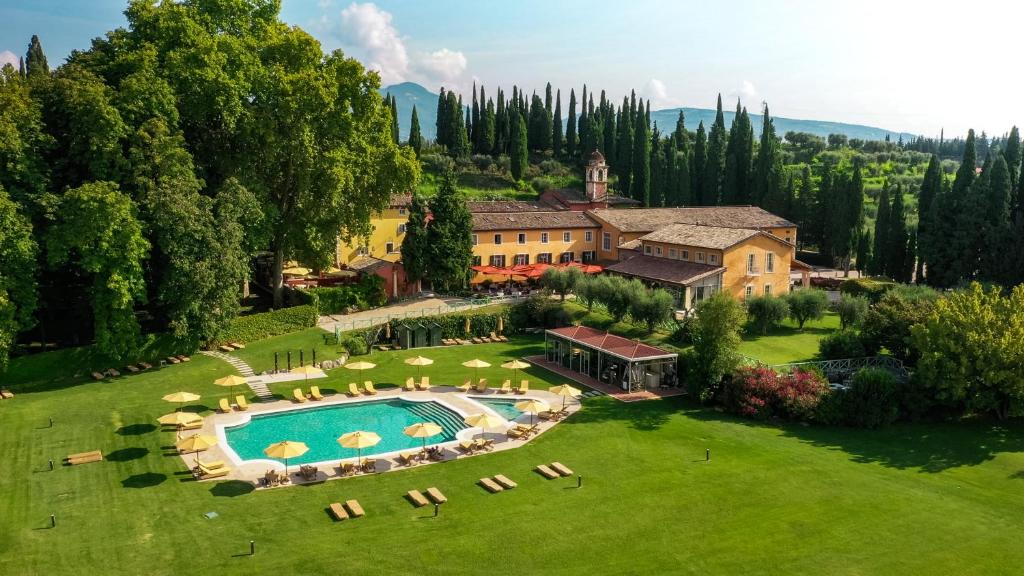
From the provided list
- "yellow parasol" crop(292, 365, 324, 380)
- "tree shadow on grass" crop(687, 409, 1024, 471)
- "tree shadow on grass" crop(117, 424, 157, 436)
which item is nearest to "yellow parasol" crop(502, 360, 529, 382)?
"tree shadow on grass" crop(687, 409, 1024, 471)

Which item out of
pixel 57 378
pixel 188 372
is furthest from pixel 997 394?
pixel 57 378

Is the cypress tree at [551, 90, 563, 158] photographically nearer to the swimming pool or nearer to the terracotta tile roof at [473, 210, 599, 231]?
the terracotta tile roof at [473, 210, 599, 231]

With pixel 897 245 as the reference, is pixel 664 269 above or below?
below

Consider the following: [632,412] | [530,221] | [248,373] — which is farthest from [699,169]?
[248,373]

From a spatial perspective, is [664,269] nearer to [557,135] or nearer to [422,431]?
[422,431]

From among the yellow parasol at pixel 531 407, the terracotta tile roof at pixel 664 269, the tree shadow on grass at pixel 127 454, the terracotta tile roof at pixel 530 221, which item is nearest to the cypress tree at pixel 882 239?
the terracotta tile roof at pixel 664 269

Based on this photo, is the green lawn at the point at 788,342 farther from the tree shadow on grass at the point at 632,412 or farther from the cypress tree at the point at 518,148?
the cypress tree at the point at 518,148
